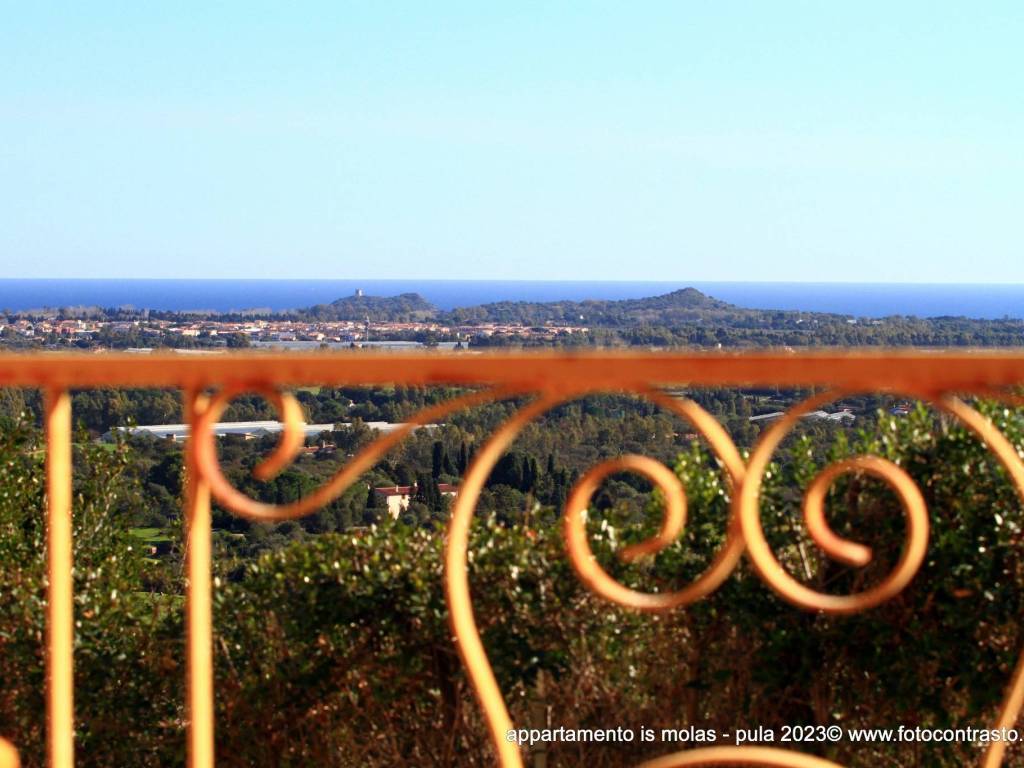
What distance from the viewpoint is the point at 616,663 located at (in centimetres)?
470

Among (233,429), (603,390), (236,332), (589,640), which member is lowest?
(589,640)

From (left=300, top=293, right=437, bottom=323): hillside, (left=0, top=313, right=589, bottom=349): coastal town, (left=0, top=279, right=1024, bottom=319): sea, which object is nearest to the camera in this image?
(left=0, top=313, right=589, bottom=349): coastal town

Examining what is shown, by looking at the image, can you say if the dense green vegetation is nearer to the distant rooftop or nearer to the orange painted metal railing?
the distant rooftop

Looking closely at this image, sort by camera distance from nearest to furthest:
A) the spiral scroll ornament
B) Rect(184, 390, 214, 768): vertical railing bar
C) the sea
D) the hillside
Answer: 1. the spiral scroll ornament
2. Rect(184, 390, 214, 768): vertical railing bar
3. the hillside
4. the sea

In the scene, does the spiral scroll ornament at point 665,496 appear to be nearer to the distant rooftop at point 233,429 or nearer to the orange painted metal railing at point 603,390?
the orange painted metal railing at point 603,390

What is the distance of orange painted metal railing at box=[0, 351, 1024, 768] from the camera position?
1.32 m

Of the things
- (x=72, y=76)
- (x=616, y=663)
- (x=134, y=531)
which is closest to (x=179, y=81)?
(x=72, y=76)

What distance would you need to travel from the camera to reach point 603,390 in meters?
1.39

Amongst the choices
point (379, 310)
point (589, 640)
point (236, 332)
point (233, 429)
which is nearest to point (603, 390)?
point (589, 640)

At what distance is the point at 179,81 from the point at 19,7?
4629mm

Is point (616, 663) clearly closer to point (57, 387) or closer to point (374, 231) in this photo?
point (57, 387)

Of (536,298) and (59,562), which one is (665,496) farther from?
(536,298)

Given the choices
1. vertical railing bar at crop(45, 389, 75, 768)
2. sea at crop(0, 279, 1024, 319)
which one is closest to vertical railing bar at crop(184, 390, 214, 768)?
vertical railing bar at crop(45, 389, 75, 768)

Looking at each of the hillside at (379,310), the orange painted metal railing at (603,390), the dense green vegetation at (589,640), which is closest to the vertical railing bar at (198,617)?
the orange painted metal railing at (603,390)
